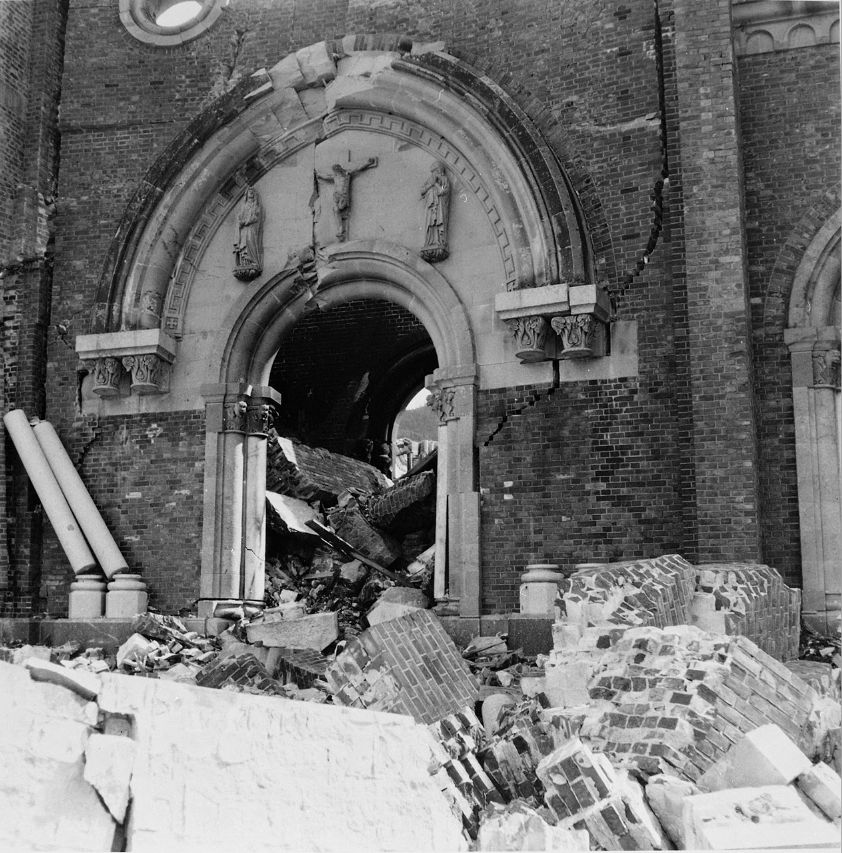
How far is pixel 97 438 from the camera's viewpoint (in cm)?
1373

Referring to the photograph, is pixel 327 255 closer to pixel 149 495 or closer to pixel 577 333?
pixel 577 333

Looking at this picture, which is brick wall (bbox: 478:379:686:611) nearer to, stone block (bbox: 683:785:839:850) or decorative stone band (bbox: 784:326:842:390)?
decorative stone band (bbox: 784:326:842:390)

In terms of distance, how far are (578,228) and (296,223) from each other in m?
3.10

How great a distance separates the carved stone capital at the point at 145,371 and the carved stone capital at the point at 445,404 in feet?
9.82

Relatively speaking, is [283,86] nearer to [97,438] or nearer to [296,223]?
[296,223]

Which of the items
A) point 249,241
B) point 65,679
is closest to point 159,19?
point 249,241

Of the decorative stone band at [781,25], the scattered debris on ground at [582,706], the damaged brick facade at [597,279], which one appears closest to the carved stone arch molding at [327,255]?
the damaged brick facade at [597,279]

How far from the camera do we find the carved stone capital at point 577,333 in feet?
38.7

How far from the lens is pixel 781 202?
39.2 ft

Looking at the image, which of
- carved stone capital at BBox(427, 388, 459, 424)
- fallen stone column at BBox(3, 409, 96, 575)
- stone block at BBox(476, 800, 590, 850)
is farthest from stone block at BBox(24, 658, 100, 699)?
fallen stone column at BBox(3, 409, 96, 575)

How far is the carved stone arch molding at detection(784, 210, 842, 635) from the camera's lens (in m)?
11.2

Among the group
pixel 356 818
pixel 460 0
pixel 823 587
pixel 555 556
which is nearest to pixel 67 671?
pixel 356 818

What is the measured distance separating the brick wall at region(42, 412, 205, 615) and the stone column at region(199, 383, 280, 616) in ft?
0.50

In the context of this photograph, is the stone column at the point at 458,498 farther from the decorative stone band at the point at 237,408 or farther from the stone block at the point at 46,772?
the stone block at the point at 46,772
